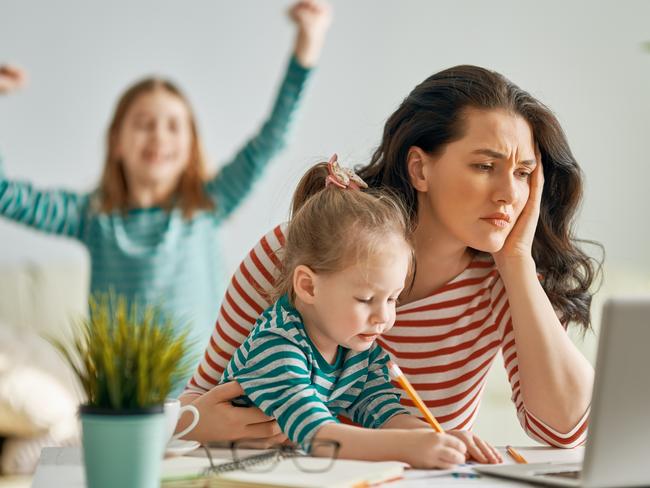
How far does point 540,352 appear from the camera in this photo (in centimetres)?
150

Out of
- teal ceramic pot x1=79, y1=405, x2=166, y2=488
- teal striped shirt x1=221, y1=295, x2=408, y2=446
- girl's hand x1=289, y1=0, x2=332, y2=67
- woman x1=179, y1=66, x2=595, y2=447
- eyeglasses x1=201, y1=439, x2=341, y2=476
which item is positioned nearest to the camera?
teal ceramic pot x1=79, y1=405, x2=166, y2=488

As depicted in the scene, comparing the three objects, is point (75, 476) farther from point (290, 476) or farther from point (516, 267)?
point (516, 267)

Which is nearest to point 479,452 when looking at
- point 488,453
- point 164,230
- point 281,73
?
point 488,453

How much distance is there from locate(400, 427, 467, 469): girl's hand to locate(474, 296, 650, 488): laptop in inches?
5.9

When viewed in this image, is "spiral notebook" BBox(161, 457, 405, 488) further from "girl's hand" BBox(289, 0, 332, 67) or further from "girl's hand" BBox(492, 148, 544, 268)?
"girl's hand" BBox(289, 0, 332, 67)

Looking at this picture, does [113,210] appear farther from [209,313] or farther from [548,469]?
[548,469]

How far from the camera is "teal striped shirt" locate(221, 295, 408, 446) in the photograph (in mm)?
1207

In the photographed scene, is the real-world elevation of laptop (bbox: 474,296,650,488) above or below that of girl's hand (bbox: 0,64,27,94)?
below

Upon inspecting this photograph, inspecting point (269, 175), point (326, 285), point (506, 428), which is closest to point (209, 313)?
point (269, 175)

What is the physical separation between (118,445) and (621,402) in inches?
20.3

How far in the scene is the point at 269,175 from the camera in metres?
3.70

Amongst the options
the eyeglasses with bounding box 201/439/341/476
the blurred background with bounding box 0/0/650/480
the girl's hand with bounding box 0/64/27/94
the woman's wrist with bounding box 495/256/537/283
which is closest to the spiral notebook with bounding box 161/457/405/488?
the eyeglasses with bounding box 201/439/341/476

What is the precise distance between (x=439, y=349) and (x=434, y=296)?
0.09 meters

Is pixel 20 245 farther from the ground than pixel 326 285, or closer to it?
closer to it
